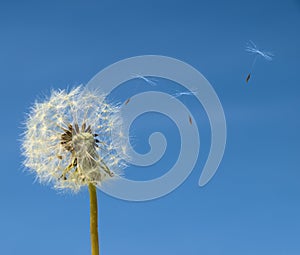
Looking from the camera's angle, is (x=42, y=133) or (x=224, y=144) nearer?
(x=42, y=133)

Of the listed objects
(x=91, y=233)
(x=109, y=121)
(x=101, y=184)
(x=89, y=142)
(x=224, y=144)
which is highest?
(x=224, y=144)

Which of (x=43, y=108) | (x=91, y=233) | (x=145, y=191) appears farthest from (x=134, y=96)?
(x=91, y=233)

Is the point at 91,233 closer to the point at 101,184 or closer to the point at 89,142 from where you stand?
the point at 101,184

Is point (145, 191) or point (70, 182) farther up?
point (145, 191)

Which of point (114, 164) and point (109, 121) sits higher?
point (109, 121)

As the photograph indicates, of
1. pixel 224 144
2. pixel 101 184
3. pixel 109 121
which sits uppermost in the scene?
pixel 224 144

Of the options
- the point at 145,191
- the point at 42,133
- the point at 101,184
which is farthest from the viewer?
the point at 145,191

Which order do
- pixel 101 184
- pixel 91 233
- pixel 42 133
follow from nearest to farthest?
pixel 91 233 < pixel 101 184 < pixel 42 133

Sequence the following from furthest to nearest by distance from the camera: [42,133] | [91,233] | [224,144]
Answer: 1. [224,144]
2. [42,133]
3. [91,233]

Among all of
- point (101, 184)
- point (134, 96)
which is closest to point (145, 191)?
point (134, 96)
